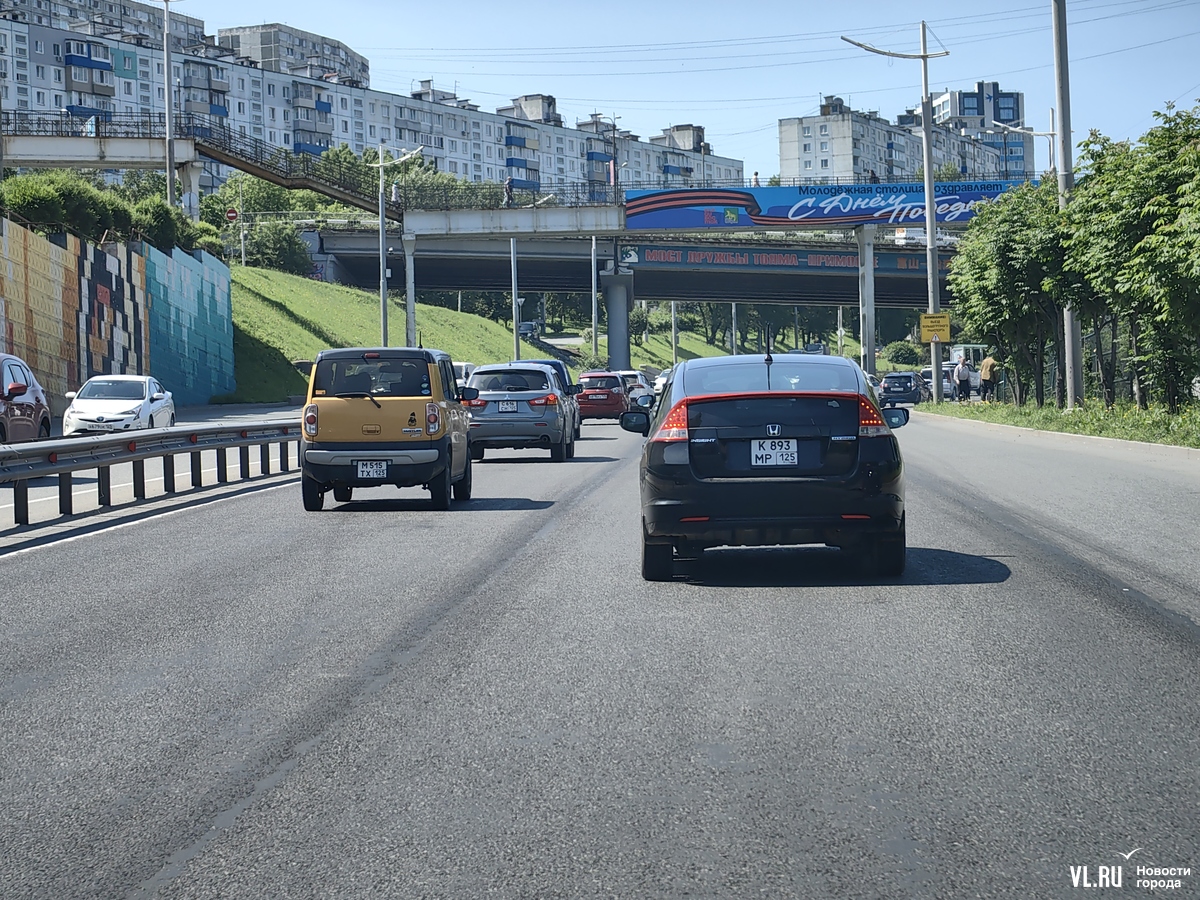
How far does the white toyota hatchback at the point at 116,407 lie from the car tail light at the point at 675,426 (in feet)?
68.3

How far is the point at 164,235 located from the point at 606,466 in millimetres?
34590

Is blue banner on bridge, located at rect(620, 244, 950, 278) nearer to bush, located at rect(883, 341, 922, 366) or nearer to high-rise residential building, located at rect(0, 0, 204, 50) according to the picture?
bush, located at rect(883, 341, 922, 366)

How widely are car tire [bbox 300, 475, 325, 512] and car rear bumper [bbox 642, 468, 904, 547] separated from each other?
23.6 feet

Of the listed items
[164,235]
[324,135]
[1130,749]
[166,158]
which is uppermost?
[324,135]

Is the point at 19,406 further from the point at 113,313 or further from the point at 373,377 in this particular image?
the point at 113,313

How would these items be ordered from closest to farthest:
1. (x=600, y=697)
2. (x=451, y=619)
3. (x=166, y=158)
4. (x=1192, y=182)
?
(x=600, y=697) < (x=451, y=619) < (x=1192, y=182) < (x=166, y=158)

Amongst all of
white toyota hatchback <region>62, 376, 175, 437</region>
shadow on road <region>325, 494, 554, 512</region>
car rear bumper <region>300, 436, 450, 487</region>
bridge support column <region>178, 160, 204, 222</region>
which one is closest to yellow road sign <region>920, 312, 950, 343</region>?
white toyota hatchback <region>62, 376, 175, 437</region>

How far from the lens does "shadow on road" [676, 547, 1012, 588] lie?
10469 millimetres

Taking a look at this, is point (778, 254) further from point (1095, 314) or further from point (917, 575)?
point (917, 575)

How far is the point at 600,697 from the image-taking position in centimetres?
675

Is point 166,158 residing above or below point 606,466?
above

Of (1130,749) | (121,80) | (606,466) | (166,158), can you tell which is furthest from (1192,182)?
(121,80)

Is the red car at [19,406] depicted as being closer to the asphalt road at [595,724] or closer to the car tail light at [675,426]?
the asphalt road at [595,724]

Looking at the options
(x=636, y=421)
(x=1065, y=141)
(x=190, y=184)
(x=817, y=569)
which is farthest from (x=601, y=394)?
(x=817, y=569)
